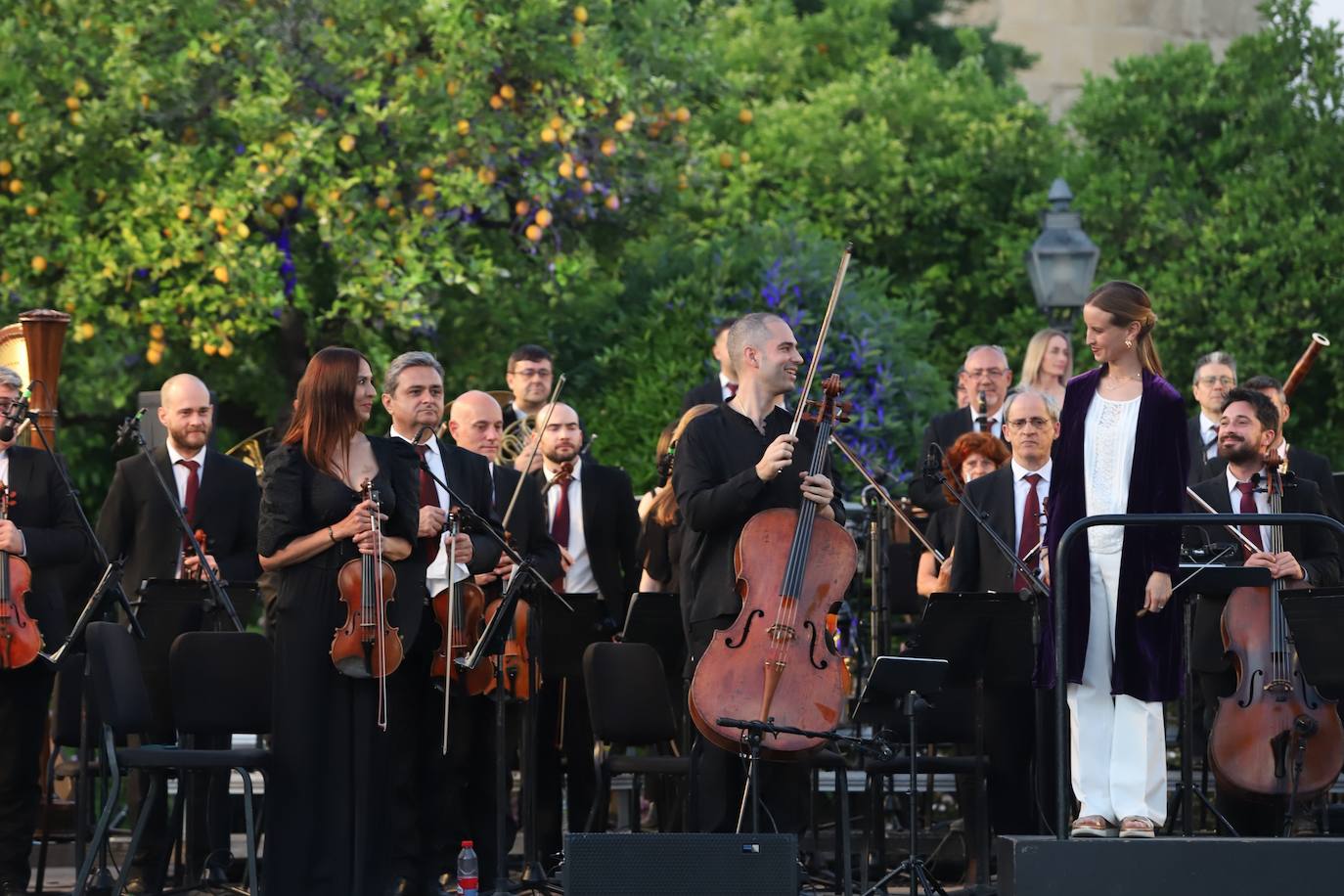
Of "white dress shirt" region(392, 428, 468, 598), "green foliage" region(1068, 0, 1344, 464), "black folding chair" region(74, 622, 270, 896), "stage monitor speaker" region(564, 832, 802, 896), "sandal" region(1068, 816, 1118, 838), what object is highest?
"green foliage" region(1068, 0, 1344, 464)

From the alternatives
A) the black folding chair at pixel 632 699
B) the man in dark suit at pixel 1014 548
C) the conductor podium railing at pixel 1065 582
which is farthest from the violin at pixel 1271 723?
the black folding chair at pixel 632 699

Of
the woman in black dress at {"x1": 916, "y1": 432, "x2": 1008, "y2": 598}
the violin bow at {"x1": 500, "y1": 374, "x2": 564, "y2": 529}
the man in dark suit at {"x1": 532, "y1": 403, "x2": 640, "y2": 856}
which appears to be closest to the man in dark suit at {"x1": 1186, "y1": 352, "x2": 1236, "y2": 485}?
the woman in black dress at {"x1": 916, "y1": 432, "x2": 1008, "y2": 598}

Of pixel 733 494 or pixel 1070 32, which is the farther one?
pixel 1070 32

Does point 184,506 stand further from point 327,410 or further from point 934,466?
point 934,466

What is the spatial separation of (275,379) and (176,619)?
6.96 m

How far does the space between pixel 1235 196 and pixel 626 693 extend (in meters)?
12.9

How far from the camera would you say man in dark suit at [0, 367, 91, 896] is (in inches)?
320

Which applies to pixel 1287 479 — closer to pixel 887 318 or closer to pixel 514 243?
pixel 887 318

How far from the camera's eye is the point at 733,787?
749 cm

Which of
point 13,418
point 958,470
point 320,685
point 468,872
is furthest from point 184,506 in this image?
point 958,470

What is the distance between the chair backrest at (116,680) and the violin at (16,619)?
1.11ft

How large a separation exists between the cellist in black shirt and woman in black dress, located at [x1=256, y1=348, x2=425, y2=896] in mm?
1011

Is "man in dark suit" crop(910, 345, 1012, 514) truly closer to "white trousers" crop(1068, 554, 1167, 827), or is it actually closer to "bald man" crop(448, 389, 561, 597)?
"bald man" crop(448, 389, 561, 597)

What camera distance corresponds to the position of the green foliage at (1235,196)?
1930cm
